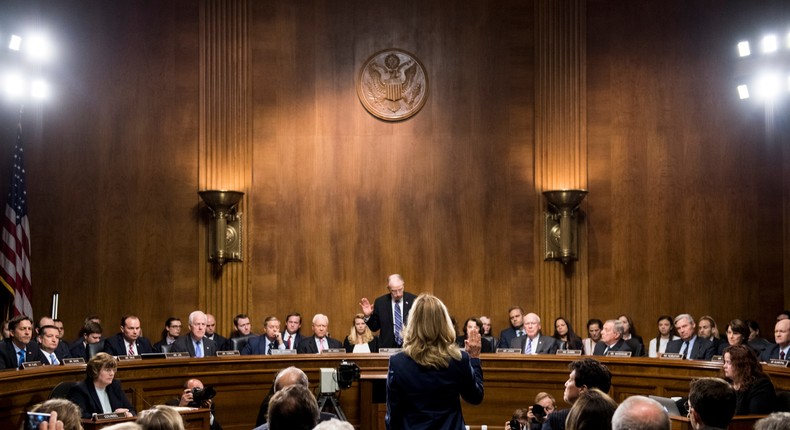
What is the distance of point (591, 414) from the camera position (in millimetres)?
3375

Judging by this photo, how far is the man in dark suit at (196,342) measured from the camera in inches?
368

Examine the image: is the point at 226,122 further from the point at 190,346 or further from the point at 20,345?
the point at 20,345

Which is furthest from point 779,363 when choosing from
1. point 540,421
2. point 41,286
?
point 41,286

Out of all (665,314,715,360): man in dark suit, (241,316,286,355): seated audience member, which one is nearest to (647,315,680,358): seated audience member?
(665,314,715,360): man in dark suit

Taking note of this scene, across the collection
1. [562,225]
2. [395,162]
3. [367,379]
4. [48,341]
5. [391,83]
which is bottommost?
[367,379]

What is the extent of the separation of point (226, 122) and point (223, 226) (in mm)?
1248

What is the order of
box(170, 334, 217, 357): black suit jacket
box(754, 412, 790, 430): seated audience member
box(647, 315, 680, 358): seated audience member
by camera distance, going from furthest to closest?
box(647, 315, 680, 358): seated audience member
box(170, 334, 217, 357): black suit jacket
box(754, 412, 790, 430): seated audience member

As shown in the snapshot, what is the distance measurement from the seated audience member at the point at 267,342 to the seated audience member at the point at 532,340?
2441 millimetres

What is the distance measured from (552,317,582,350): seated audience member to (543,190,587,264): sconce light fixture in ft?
2.60

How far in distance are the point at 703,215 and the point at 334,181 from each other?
14.3 feet

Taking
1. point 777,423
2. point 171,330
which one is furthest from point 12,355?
point 777,423

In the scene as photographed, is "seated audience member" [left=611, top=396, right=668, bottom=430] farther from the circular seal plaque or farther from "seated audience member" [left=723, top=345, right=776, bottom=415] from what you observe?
the circular seal plaque

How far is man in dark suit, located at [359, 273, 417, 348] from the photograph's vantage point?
9141 millimetres

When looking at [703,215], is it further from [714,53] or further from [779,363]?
[779,363]
